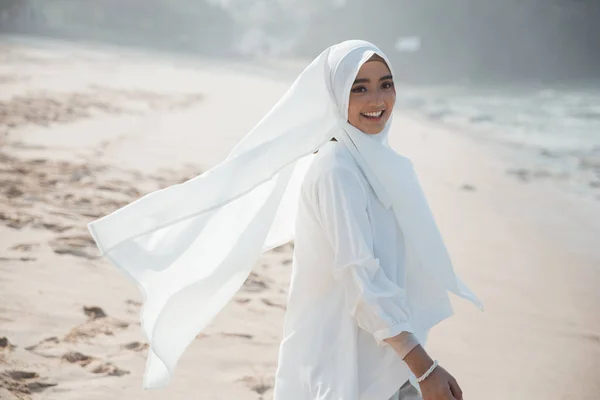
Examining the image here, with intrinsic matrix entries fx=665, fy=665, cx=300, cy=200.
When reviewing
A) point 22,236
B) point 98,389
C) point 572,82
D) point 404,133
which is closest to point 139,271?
point 98,389

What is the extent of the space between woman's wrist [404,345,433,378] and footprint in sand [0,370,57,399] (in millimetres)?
1489

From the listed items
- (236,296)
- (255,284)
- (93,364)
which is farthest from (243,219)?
(255,284)

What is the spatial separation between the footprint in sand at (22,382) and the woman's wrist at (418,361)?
149 cm

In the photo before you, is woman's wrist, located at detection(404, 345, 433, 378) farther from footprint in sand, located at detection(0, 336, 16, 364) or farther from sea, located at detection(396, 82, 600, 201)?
sea, located at detection(396, 82, 600, 201)

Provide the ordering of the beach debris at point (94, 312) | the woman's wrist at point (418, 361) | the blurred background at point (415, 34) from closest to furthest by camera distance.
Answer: the woman's wrist at point (418, 361) → the beach debris at point (94, 312) → the blurred background at point (415, 34)

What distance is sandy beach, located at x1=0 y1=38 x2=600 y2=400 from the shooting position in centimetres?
256

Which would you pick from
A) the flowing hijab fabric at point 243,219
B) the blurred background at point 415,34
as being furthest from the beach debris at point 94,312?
the blurred background at point 415,34

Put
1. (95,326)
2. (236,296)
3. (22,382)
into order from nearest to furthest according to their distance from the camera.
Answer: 1. (22,382)
2. (95,326)
3. (236,296)

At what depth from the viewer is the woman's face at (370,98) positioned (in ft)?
4.97

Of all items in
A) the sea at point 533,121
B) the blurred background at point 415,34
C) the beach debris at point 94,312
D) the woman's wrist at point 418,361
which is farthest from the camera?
the blurred background at point 415,34

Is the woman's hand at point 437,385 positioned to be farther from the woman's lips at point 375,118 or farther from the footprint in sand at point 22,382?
the footprint in sand at point 22,382

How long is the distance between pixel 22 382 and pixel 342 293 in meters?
1.41

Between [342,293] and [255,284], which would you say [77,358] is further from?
[342,293]

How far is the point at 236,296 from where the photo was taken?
3.31 meters
